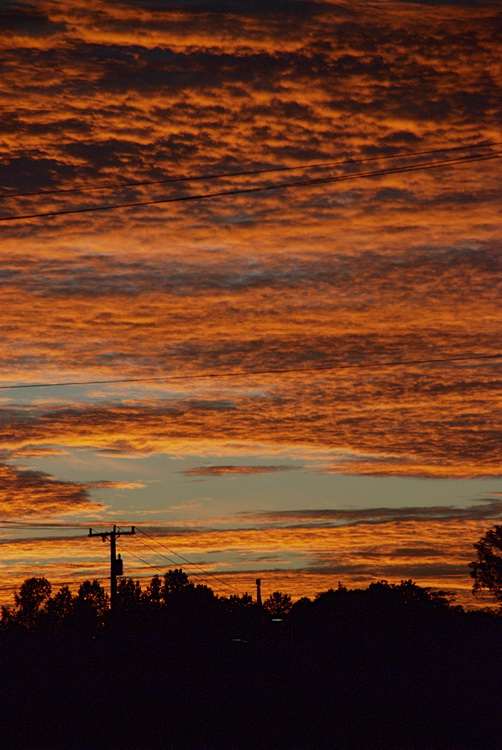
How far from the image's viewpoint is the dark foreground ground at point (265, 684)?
62.4 m

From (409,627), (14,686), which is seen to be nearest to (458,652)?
(409,627)

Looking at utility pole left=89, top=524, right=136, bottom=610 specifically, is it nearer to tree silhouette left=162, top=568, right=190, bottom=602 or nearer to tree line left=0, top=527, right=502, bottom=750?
tree line left=0, top=527, right=502, bottom=750

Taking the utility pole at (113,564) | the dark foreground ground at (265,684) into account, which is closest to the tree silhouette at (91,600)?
the dark foreground ground at (265,684)

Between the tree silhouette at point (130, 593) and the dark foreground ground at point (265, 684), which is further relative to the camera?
the tree silhouette at point (130, 593)

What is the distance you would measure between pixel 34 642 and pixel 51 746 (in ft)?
160

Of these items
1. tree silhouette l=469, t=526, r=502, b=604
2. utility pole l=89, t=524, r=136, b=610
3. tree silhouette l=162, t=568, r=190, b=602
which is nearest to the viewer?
utility pole l=89, t=524, r=136, b=610

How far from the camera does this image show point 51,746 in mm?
59344

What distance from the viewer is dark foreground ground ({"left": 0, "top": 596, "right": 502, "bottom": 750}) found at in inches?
2458

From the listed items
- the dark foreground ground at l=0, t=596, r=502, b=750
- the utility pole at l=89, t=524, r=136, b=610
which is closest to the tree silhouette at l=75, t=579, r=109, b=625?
the dark foreground ground at l=0, t=596, r=502, b=750

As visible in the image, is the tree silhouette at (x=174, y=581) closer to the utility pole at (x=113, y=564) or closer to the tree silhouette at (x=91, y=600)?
the tree silhouette at (x=91, y=600)

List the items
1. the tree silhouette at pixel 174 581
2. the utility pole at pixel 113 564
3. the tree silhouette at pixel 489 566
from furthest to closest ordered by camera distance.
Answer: the tree silhouette at pixel 174 581
the tree silhouette at pixel 489 566
the utility pole at pixel 113 564

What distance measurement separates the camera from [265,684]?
291 ft

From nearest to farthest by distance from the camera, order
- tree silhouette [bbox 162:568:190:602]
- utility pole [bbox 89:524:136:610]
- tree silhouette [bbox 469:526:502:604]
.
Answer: utility pole [bbox 89:524:136:610], tree silhouette [bbox 469:526:502:604], tree silhouette [bbox 162:568:190:602]

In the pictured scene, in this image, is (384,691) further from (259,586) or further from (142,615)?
(142,615)
